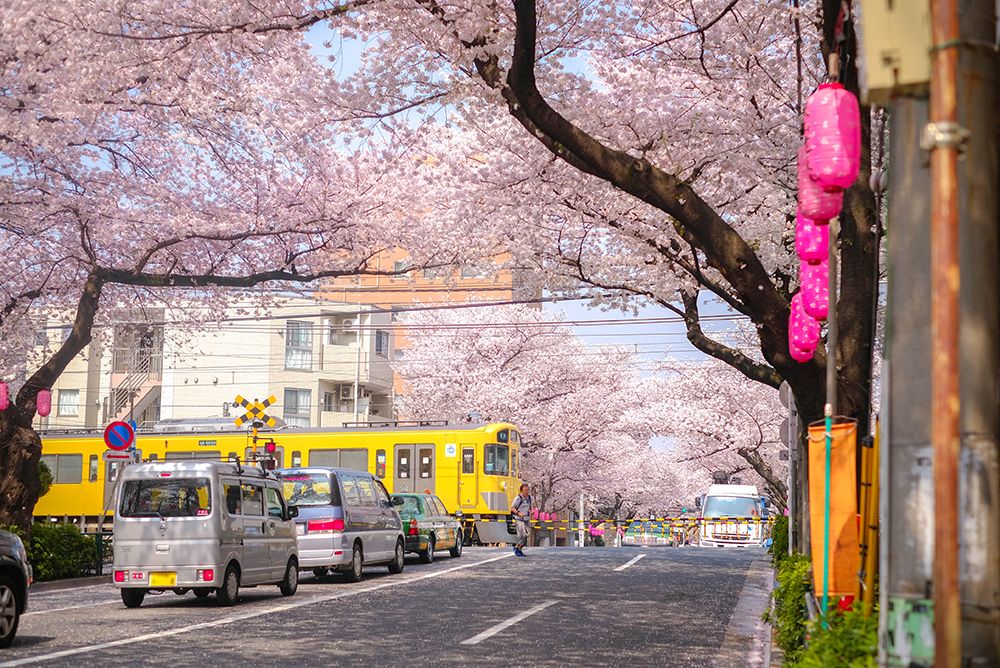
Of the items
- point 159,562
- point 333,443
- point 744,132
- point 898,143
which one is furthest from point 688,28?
point 333,443

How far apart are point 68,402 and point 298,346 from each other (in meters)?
11.7

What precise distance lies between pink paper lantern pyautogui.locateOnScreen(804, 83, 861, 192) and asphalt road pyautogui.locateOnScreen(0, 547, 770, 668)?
4.91 m

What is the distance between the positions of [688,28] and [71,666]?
13939 mm

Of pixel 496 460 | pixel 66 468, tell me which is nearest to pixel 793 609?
pixel 496 460

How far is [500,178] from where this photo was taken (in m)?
21.1

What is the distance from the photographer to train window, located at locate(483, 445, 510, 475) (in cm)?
3372

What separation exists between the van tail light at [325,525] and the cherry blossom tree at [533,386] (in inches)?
930

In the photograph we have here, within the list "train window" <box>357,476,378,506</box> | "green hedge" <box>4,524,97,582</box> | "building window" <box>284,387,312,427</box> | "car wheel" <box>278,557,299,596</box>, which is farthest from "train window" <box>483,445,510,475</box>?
"building window" <box>284,387,312,427</box>

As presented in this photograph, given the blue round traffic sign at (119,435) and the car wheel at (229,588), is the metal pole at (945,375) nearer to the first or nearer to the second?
the car wheel at (229,588)

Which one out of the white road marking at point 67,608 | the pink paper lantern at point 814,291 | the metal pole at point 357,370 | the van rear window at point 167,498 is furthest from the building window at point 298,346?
the pink paper lantern at point 814,291

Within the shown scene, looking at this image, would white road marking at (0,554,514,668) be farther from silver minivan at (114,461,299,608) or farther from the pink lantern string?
the pink lantern string

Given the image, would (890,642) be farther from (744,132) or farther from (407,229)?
(407,229)

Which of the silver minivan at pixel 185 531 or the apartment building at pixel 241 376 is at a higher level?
the apartment building at pixel 241 376

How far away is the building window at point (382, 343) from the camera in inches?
2345
